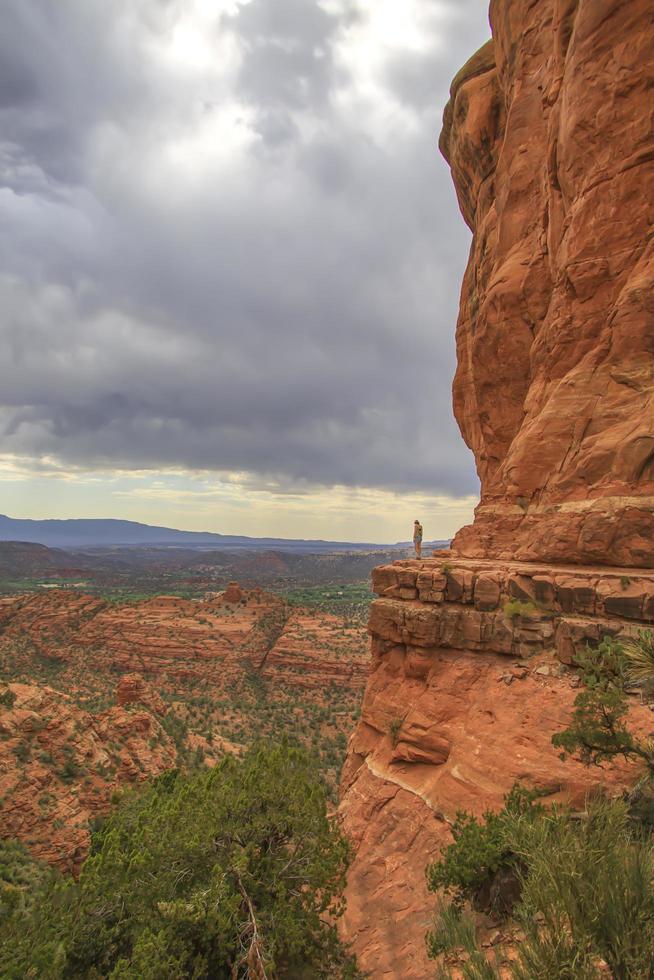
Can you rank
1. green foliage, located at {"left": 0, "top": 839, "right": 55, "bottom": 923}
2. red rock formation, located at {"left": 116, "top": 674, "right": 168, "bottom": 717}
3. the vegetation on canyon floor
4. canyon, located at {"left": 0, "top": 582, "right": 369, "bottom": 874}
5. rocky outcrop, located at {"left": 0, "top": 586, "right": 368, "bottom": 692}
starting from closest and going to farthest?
the vegetation on canyon floor, green foliage, located at {"left": 0, "top": 839, "right": 55, "bottom": 923}, canyon, located at {"left": 0, "top": 582, "right": 369, "bottom": 874}, red rock formation, located at {"left": 116, "top": 674, "right": 168, "bottom": 717}, rocky outcrop, located at {"left": 0, "top": 586, "right": 368, "bottom": 692}

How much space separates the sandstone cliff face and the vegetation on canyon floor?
495 cm

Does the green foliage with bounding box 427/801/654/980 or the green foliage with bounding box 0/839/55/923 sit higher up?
the green foliage with bounding box 427/801/654/980

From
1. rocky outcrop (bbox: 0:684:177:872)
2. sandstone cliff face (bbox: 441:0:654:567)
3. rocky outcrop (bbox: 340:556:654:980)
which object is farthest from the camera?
rocky outcrop (bbox: 0:684:177:872)

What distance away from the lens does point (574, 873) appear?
5762mm

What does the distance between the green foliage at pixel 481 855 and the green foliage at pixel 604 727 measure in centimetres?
139

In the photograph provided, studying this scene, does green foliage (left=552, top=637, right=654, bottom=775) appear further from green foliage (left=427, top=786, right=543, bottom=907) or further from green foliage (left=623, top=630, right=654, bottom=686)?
green foliage (left=427, top=786, right=543, bottom=907)

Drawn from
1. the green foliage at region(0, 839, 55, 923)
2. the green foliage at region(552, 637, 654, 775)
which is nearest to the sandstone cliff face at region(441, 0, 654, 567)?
the green foliage at region(552, 637, 654, 775)

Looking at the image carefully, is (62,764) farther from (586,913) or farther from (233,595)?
(233,595)

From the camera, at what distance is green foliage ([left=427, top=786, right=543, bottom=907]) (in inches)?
347

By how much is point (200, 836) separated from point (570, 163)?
73.7ft

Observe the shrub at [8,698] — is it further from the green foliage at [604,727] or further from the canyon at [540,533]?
the green foliage at [604,727]

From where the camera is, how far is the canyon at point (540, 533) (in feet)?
38.2

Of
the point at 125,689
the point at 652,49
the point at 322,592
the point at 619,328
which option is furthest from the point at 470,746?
the point at 322,592

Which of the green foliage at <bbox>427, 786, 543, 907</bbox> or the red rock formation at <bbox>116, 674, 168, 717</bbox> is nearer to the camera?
the green foliage at <bbox>427, 786, 543, 907</bbox>
